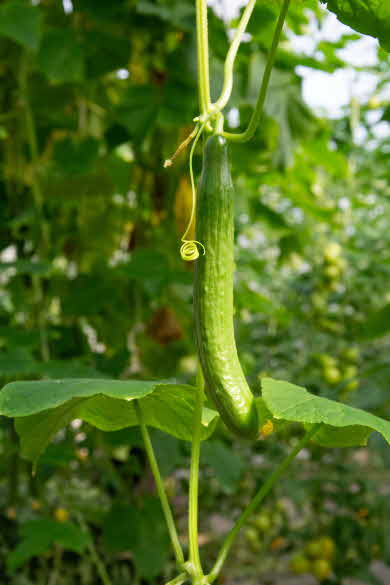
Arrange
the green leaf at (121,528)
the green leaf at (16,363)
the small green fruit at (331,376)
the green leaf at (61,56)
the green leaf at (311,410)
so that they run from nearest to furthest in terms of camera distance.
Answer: the green leaf at (311,410)
the green leaf at (16,363)
the green leaf at (61,56)
the green leaf at (121,528)
the small green fruit at (331,376)

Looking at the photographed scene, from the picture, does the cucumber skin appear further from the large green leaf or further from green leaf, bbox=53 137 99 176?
green leaf, bbox=53 137 99 176

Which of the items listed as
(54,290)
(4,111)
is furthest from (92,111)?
(54,290)

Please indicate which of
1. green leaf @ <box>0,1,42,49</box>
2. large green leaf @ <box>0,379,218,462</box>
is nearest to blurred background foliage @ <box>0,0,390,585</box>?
green leaf @ <box>0,1,42,49</box>

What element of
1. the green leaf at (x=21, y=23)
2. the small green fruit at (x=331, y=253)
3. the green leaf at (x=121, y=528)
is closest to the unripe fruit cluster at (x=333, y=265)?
the small green fruit at (x=331, y=253)

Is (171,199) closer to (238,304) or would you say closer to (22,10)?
(238,304)

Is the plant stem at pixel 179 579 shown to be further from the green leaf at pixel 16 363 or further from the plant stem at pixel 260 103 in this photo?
the green leaf at pixel 16 363

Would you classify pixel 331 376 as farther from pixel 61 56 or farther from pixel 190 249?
pixel 190 249
